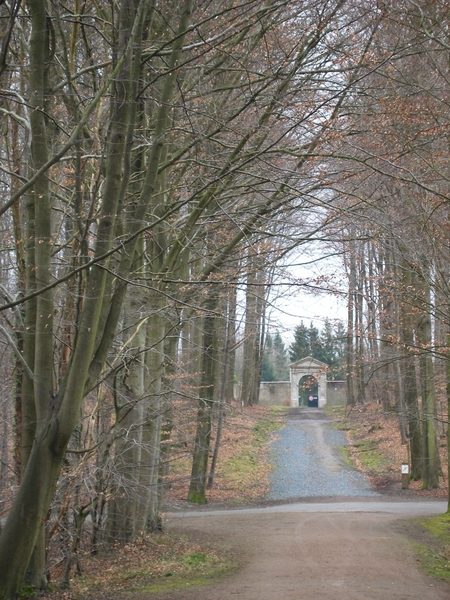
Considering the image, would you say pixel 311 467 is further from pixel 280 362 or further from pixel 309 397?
pixel 280 362

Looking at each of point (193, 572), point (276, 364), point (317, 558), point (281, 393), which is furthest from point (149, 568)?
point (276, 364)

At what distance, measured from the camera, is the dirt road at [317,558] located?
768cm

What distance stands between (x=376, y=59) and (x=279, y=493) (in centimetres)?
1696

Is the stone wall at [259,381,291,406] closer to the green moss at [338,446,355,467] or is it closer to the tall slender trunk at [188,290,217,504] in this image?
the green moss at [338,446,355,467]

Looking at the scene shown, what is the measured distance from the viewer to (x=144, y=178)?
8.62 meters

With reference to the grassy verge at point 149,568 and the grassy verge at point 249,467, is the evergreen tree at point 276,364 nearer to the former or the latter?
the grassy verge at point 249,467

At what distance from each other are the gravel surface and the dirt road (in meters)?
6.17

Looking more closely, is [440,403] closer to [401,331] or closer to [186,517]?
[401,331]

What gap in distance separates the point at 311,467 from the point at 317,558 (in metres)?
16.8

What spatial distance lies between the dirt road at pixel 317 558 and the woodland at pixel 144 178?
1.81 m

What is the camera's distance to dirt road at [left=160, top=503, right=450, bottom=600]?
7.68m

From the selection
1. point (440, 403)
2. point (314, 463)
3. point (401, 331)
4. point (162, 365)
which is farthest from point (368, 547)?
point (314, 463)

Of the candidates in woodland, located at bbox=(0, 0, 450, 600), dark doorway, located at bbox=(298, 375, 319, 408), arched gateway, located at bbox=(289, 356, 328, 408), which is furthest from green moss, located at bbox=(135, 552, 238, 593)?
dark doorway, located at bbox=(298, 375, 319, 408)

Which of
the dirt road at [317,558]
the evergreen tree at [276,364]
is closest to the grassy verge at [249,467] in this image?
the dirt road at [317,558]
